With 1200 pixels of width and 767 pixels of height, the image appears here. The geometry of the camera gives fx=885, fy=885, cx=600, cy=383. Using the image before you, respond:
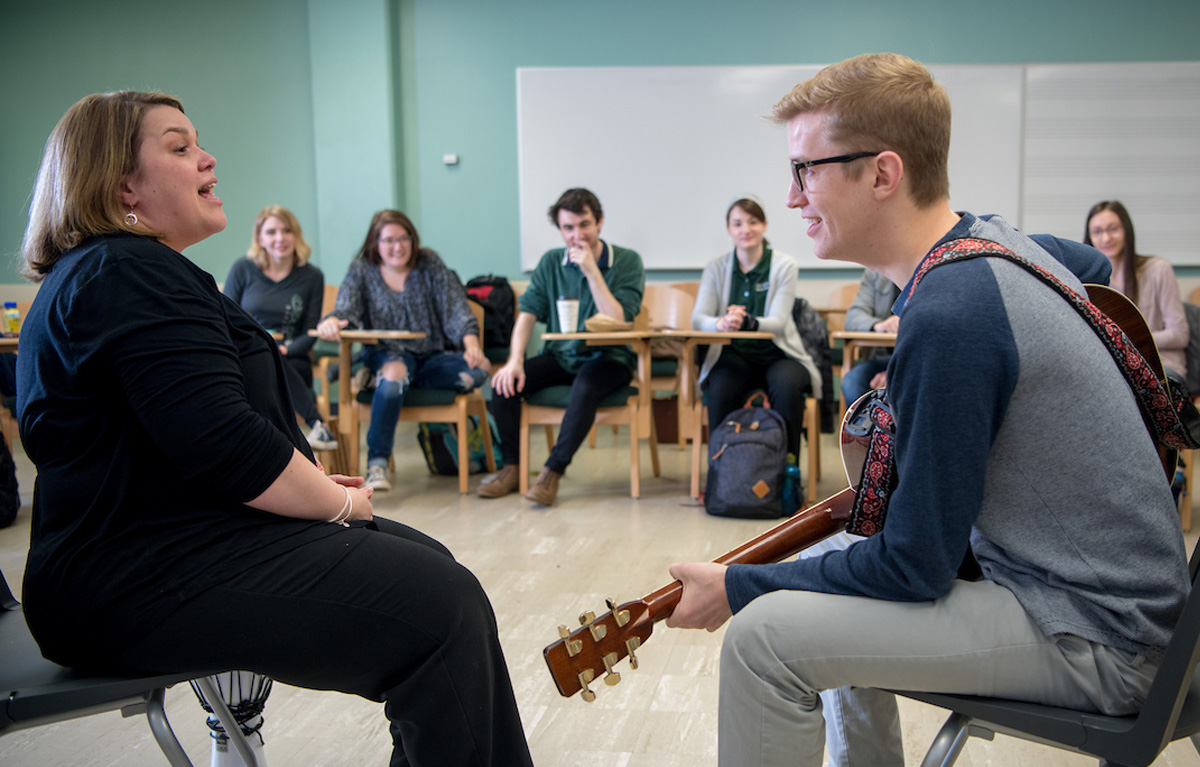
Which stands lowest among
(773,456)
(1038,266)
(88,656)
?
(773,456)

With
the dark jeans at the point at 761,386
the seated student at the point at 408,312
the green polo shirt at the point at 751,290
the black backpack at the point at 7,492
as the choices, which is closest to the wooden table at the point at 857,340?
the dark jeans at the point at 761,386

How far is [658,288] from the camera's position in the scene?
4297mm

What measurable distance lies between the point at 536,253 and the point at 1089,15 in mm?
3568

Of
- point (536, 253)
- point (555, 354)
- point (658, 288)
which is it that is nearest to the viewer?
point (555, 354)

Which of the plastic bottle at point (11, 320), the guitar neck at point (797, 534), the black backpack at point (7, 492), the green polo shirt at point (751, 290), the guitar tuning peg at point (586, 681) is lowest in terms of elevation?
the black backpack at point (7, 492)

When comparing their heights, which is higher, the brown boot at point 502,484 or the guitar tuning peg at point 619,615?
the guitar tuning peg at point 619,615

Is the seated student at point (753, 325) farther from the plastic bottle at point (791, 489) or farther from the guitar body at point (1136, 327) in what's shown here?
the guitar body at point (1136, 327)

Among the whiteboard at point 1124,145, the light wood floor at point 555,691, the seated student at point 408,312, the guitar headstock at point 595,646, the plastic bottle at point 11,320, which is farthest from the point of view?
the whiteboard at point 1124,145

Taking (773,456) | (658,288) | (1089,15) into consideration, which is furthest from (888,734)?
(1089,15)

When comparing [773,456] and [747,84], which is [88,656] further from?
[747,84]

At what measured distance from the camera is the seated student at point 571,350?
3.64 m

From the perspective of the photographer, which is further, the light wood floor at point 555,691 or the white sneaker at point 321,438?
the white sneaker at point 321,438

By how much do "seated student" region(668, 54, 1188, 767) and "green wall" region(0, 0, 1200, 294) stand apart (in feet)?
15.6

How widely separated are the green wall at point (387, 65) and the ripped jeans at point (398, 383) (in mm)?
1947
